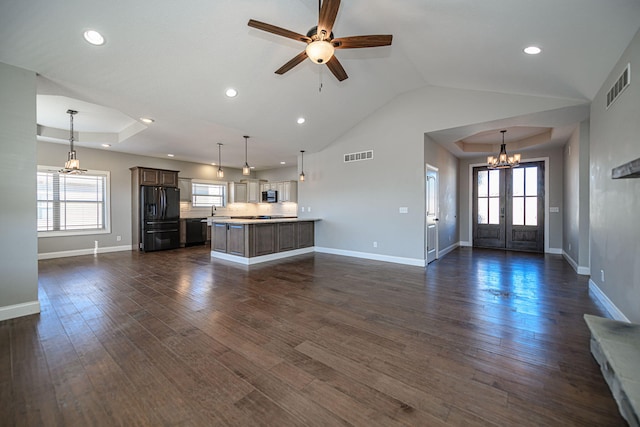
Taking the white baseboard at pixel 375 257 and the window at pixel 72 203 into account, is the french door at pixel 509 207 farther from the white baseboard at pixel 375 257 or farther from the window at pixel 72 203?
the window at pixel 72 203

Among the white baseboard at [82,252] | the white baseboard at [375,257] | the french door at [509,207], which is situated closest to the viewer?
the white baseboard at [375,257]

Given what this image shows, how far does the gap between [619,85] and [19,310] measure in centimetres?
712

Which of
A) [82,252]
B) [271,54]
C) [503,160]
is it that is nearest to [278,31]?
[271,54]

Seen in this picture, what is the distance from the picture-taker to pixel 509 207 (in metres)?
7.69

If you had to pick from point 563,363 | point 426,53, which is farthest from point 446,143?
point 563,363

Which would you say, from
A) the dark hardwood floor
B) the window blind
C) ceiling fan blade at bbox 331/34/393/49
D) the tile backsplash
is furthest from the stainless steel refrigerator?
ceiling fan blade at bbox 331/34/393/49

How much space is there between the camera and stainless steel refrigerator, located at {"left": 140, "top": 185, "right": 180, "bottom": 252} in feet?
24.4

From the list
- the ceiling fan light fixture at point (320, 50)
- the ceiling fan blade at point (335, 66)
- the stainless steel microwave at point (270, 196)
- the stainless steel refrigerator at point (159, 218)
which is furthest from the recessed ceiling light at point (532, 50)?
the stainless steel refrigerator at point (159, 218)

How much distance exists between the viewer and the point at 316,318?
116 inches

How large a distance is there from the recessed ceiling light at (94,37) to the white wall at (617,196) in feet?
18.1

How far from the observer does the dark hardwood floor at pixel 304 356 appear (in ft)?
5.25

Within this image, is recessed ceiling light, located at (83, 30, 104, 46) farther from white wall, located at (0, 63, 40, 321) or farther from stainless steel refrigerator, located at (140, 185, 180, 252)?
stainless steel refrigerator, located at (140, 185, 180, 252)

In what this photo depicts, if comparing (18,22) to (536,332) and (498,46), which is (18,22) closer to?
(498,46)

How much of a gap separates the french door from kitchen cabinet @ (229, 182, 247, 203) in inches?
323
